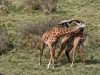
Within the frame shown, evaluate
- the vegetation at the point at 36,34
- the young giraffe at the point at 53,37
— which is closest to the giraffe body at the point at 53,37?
the young giraffe at the point at 53,37

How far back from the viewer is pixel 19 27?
13.4 metres

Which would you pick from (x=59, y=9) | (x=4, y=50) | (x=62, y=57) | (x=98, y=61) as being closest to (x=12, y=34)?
(x=4, y=50)

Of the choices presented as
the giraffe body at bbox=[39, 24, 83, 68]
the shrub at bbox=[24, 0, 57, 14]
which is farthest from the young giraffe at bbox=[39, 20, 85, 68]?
the shrub at bbox=[24, 0, 57, 14]

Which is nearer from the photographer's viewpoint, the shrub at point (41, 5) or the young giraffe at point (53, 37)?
the young giraffe at point (53, 37)

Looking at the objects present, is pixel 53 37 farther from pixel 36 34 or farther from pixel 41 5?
pixel 41 5

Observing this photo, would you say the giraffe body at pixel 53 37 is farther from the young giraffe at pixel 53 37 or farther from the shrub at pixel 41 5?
the shrub at pixel 41 5

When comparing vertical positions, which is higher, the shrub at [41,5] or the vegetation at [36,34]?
the shrub at [41,5]

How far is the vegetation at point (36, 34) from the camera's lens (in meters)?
9.95

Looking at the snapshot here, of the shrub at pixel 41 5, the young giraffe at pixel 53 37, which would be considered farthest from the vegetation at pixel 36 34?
the young giraffe at pixel 53 37

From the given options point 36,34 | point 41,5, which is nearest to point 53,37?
point 36,34

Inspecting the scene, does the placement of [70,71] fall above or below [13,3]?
below

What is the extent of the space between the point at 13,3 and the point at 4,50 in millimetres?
7201

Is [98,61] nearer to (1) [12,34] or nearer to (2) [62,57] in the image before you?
(2) [62,57]

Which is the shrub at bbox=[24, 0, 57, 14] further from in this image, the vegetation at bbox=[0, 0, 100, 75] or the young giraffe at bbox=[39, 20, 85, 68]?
the young giraffe at bbox=[39, 20, 85, 68]
